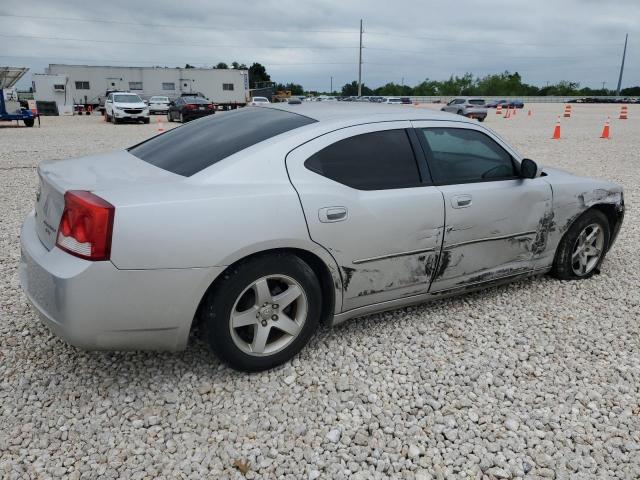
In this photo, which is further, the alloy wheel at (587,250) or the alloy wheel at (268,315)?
the alloy wheel at (587,250)

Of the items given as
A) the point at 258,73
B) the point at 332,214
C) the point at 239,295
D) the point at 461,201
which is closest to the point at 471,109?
the point at 461,201

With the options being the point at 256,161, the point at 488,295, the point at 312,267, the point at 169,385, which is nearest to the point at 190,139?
the point at 256,161

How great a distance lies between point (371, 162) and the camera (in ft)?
10.5

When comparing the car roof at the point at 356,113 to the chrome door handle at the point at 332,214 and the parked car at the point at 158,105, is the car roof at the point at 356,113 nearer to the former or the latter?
the chrome door handle at the point at 332,214

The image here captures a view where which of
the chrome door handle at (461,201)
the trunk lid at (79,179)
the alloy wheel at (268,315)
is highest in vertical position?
the trunk lid at (79,179)

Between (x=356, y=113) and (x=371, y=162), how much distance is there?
16.2 inches

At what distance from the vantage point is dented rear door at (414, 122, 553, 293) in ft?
11.3

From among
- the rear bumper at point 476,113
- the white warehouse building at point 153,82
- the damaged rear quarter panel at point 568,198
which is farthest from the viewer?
the white warehouse building at point 153,82

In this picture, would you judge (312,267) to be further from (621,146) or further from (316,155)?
(621,146)

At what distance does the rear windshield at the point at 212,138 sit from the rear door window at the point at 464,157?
0.88 metres

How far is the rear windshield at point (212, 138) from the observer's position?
2.99 meters

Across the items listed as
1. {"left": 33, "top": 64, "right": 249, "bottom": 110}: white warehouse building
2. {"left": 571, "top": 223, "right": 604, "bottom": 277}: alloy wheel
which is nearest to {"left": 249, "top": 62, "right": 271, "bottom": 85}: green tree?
{"left": 33, "top": 64, "right": 249, "bottom": 110}: white warehouse building

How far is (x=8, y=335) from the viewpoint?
3379mm

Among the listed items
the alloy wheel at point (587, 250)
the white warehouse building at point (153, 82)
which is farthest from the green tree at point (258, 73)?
the alloy wheel at point (587, 250)
